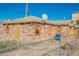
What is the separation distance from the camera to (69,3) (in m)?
1.64

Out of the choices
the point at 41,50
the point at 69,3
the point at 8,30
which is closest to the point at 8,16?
the point at 8,30

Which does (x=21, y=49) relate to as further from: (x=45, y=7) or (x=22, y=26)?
(x=45, y=7)

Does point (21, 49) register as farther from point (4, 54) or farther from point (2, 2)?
point (2, 2)

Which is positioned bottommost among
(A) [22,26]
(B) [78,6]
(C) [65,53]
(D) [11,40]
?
(C) [65,53]

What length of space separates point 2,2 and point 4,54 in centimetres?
46

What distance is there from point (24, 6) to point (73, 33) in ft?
1.64

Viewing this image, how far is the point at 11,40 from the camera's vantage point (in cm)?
164

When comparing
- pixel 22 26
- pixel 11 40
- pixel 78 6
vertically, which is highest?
pixel 78 6

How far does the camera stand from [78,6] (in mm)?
1627

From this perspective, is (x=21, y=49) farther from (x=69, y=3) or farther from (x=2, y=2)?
(x=69, y=3)

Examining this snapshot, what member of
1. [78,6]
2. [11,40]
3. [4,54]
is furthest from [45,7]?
[4,54]

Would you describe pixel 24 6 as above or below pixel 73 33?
above

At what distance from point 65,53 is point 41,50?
216mm

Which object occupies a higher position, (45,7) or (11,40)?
(45,7)
